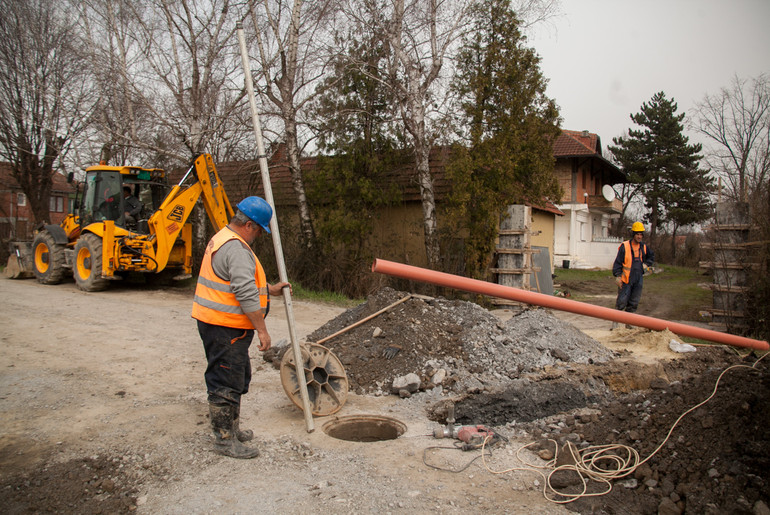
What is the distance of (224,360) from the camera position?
169 inches

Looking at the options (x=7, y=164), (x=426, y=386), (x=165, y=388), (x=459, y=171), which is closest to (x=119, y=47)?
(x=7, y=164)

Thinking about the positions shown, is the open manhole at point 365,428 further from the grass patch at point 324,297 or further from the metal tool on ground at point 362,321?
the grass patch at point 324,297

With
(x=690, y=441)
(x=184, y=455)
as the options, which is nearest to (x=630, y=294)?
(x=690, y=441)

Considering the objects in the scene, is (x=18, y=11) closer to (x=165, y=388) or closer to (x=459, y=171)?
(x=459, y=171)

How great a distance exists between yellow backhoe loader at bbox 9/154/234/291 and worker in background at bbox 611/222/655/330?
8.56 meters

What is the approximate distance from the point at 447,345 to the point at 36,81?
18696 millimetres

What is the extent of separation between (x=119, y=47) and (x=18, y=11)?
13.8ft

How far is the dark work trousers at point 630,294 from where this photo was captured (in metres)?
9.81

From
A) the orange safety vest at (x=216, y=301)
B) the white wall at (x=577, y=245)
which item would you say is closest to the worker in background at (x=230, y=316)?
the orange safety vest at (x=216, y=301)

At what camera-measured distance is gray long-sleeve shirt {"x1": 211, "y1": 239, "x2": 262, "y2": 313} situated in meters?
4.19

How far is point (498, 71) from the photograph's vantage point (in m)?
13.9

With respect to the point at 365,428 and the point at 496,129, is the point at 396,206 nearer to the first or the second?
the point at 496,129

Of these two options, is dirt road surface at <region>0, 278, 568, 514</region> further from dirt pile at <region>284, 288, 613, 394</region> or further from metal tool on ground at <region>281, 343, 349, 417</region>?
dirt pile at <region>284, 288, 613, 394</region>

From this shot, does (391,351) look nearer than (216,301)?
No
